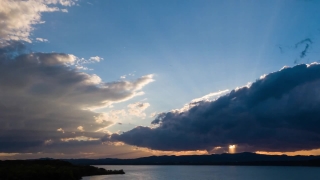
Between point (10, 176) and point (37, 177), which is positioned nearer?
point (10, 176)

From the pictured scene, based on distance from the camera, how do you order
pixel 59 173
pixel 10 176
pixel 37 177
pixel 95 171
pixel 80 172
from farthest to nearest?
1. pixel 95 171
2. pixel 80 172
3. pixel 59 173
4. pixel 37 177
5. pixel 10 176

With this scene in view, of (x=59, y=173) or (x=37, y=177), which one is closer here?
(x=37, y=177)

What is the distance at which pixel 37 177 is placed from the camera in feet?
289

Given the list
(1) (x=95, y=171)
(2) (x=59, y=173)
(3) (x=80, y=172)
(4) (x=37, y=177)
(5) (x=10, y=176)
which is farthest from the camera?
(1) (x=95, y=171)

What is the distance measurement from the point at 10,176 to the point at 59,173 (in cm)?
1716

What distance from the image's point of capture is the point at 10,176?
267 feet

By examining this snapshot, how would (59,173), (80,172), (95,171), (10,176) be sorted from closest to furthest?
(10,176) < (59,173) < (80,172) < (95,171)

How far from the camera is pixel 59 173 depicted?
96.4 metres

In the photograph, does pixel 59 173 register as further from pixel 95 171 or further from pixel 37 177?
pixel 95 171

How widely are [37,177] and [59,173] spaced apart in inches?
359

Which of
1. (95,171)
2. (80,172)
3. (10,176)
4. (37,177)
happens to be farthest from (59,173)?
(95,171)

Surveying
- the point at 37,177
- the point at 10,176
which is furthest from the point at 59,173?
the point at 10,176

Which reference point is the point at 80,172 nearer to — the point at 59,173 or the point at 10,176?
the point at 59,173

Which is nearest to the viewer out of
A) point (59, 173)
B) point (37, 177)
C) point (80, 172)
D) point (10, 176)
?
point (10, 176)
